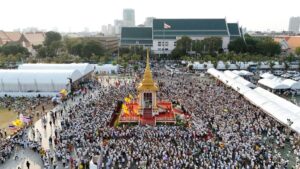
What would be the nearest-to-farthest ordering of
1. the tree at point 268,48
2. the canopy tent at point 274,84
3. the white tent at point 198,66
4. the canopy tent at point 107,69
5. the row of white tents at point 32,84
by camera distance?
the canopy tent at point 274,84, the row of white tents at point 32,84, the canopy tent at point 107,69, the white tent at point 198,66, the tree at point 268,48

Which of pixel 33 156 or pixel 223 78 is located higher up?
pixel 223 78

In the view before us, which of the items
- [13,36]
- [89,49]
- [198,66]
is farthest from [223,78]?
[13,36]

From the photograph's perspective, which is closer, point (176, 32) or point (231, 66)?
point (231, 66)

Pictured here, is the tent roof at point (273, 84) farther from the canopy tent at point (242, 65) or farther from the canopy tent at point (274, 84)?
the canopy tent at point (242, 65)

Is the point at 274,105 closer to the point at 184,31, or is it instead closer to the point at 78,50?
the point at 184,31

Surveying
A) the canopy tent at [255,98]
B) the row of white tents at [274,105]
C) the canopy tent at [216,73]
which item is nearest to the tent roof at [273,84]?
the row of white tents at [274,105]

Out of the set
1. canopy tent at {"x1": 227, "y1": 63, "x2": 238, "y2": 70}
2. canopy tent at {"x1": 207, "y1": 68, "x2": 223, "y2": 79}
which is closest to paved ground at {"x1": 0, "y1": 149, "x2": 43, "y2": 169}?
canopy tent at {"x1": 207, "y1": 68, "x2": 223, "y2": 79}

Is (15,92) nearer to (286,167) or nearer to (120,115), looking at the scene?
(120,115)
